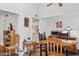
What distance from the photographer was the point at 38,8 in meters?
1.63

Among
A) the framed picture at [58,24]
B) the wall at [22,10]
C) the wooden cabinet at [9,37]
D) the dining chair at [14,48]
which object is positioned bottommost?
the dining chair at [14,48]

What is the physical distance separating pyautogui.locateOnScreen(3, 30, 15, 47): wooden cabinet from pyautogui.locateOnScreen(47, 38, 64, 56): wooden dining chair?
45cm

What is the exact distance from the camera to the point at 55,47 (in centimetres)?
166

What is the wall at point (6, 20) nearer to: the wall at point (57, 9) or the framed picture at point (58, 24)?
the wall at point (57, 9)

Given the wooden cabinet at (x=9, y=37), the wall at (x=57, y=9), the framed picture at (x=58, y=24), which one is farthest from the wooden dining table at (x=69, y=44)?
the wooden cabinet at (x=9, y=37)

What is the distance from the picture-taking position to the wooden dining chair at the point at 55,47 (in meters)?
1.64

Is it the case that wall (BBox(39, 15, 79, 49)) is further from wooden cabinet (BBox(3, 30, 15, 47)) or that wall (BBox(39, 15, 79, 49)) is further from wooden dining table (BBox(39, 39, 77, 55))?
wooden cabinet (BBox(3, 30, 15, 47))

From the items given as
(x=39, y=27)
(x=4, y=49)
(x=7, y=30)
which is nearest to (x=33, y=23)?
(x=39, y=27)

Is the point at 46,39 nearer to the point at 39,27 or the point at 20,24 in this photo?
the point at 39,27

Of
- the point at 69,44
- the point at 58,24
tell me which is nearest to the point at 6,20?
the point at 58,24

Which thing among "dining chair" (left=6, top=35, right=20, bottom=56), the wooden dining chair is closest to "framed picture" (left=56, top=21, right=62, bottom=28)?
the wooden dining chair

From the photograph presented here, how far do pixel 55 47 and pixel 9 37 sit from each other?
0.58m

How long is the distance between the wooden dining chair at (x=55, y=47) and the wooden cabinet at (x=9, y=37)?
17.6 inches

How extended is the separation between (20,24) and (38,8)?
295mm
